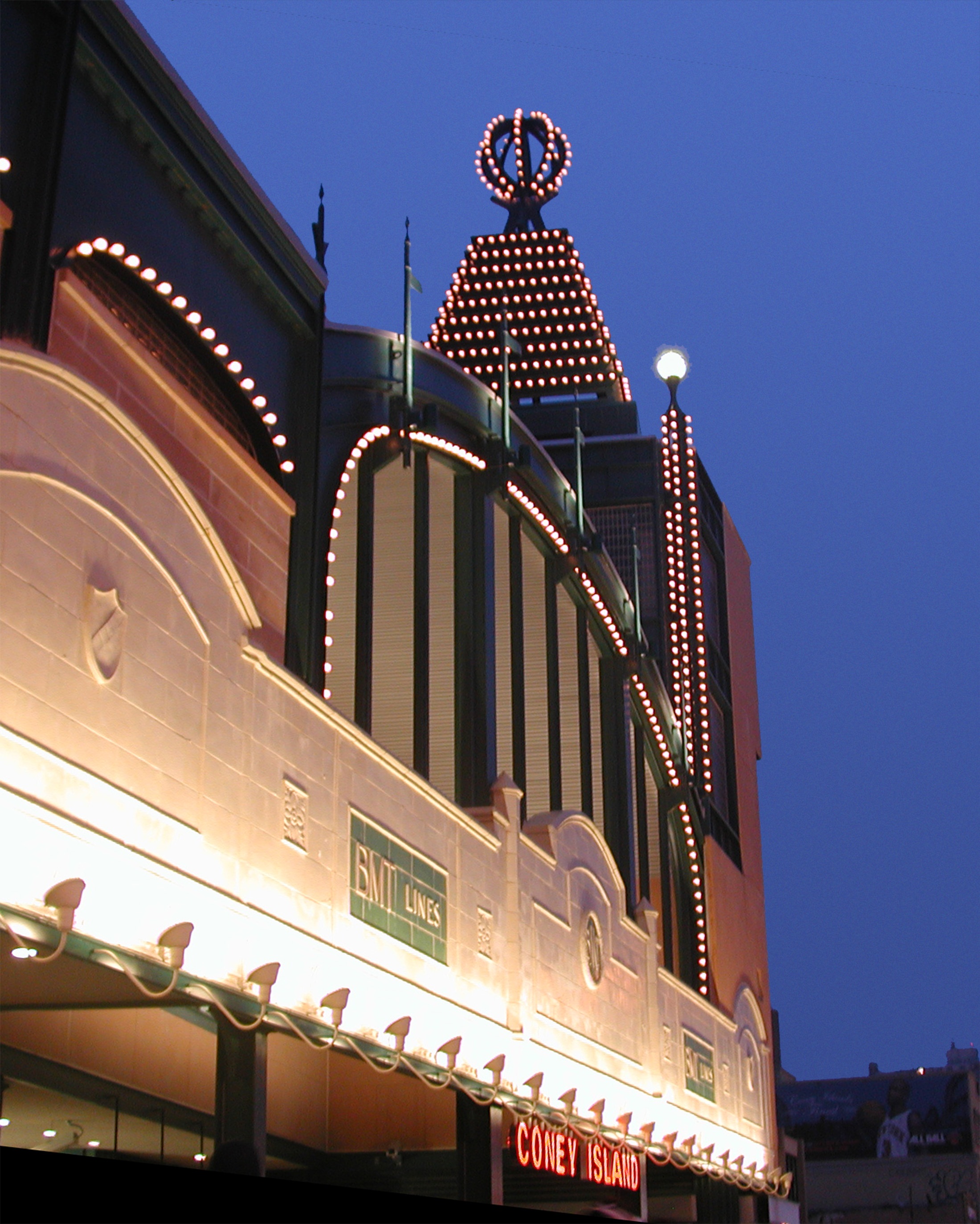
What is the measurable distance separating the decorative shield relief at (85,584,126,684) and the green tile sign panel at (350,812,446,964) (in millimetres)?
4203

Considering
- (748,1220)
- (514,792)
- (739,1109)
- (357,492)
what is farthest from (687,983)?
(357,492)

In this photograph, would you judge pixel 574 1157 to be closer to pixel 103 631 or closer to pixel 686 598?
pixel 103 631

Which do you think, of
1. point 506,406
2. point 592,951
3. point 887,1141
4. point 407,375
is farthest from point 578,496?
point 887,1141

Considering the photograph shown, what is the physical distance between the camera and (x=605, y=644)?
27266 millimetres

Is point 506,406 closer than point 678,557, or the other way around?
point 506,406

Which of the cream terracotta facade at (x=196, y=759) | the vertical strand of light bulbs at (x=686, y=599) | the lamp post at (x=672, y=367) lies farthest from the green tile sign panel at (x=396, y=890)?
the lamp post at (x=672, y=367)

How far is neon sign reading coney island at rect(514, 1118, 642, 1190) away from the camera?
1831 centimetres

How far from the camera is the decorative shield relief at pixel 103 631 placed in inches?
414

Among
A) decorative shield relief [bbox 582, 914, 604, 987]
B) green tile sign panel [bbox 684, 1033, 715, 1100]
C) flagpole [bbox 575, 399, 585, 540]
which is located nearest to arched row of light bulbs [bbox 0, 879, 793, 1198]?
green tile sign panel [bbox 684, 1033, 715, 1100]

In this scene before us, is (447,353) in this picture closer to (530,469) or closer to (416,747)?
(530,469)

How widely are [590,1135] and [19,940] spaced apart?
1227cm

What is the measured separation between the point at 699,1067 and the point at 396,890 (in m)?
13.7

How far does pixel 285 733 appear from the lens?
44.0 ft

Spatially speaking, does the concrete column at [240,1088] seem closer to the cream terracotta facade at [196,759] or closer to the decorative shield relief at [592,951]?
the cream terracotta facade at [196,759]
